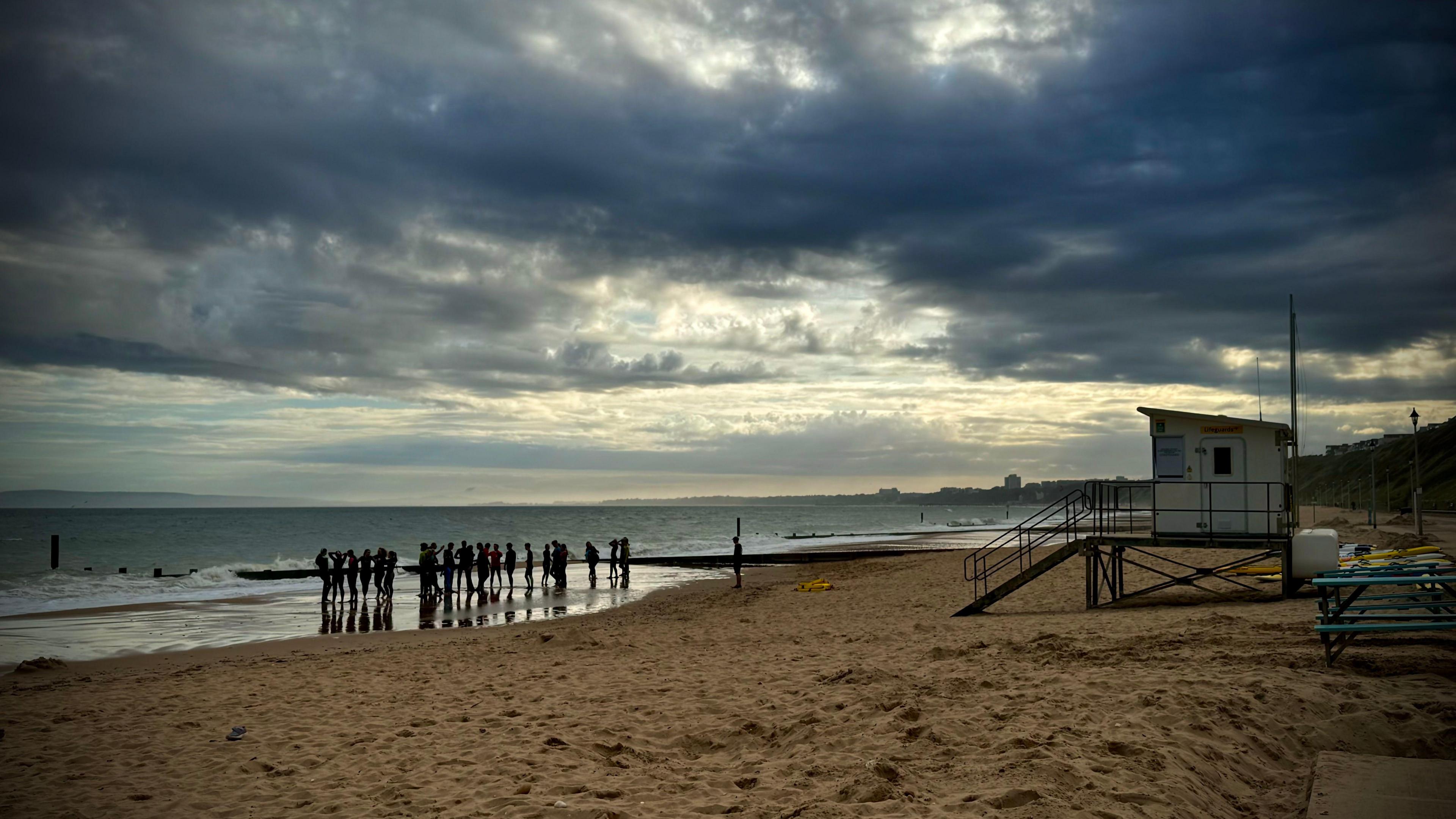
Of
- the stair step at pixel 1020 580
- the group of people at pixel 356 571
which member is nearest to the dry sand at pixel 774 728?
the stair step at pixel 1020 580

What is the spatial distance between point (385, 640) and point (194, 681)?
5.60 meters

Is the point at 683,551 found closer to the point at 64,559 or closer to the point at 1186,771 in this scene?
the point at 64,559

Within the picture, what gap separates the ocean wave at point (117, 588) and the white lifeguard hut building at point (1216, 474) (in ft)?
94.4

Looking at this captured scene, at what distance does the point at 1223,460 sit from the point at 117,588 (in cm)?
3585

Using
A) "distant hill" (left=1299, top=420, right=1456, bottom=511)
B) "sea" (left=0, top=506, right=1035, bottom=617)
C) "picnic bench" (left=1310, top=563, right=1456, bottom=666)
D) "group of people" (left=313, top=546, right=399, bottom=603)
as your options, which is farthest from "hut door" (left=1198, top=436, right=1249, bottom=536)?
"distant hill" (left=1299, top=420, right=1456, bottom=511)

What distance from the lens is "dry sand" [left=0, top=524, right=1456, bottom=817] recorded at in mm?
5988

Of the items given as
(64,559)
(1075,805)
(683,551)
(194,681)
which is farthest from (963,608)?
(64,559)

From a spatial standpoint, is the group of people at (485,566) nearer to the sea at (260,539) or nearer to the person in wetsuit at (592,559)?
the person in wetsuit at (592,559)

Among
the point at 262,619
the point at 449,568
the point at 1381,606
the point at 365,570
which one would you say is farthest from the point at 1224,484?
the point at 262,619

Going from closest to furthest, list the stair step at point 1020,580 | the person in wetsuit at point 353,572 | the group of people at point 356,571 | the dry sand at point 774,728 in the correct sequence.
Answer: the dry sand at point 774,728, the stair step at point 1020,580, the person in wetsuit at point 353,572, the group of people at point 356,571

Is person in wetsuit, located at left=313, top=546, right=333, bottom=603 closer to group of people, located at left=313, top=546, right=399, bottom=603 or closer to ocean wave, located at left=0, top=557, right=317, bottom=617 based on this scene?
group of people, located at left=313, top=546, right=399, bottom=603

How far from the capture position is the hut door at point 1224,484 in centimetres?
1620

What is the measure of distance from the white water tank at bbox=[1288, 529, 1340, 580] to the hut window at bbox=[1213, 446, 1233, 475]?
186cm

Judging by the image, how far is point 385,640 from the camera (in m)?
17.9
